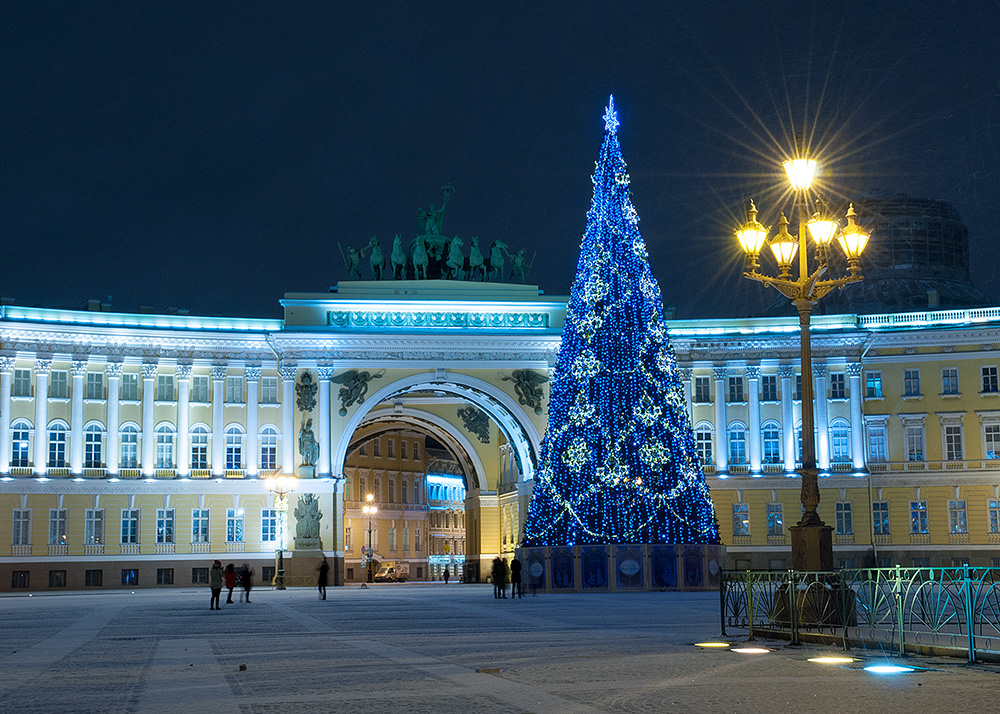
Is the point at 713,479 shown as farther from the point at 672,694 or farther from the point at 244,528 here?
the point at 672,694

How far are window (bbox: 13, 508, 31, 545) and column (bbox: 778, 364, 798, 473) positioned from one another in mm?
39302

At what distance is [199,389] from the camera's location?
69062mm

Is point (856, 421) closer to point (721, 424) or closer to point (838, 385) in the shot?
point (838, 385)

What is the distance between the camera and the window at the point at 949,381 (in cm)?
7088

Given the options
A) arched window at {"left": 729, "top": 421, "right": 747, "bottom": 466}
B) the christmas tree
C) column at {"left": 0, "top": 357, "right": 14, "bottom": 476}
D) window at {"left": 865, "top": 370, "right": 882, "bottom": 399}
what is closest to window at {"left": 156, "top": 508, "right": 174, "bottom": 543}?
column at {"left": 0, "top": 357, "right": 14, "bottom": 476}

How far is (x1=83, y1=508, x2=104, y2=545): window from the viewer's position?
217 ft

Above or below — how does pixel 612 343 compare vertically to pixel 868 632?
above

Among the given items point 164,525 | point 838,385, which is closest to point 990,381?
point 838,385

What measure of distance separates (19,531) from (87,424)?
20.3 feet

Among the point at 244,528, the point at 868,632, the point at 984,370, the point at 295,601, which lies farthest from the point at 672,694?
the point at 984,370

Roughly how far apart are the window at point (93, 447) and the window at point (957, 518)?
4431cm

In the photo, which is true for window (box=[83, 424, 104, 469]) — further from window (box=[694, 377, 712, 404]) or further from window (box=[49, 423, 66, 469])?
window (box=[694, 377, 712, 404])

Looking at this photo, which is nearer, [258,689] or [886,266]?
[258,689]

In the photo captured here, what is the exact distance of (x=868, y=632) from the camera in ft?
69.0
